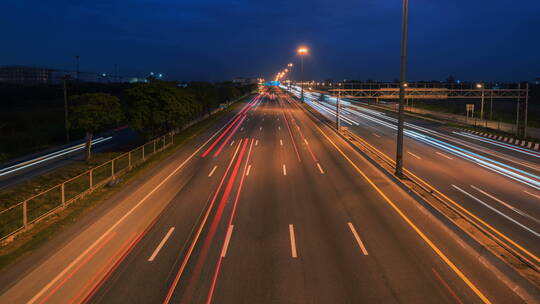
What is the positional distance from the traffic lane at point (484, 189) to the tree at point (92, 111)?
21618 millimetres

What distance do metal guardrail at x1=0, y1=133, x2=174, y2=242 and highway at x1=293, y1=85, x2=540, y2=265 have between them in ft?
54.0

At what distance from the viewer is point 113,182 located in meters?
19.1

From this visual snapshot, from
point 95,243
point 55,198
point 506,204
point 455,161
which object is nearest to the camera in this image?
point 95,243

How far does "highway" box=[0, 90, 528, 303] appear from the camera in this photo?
8812 mm

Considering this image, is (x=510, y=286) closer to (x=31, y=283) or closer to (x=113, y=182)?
(x=31, y=283)

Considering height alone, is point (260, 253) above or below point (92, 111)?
below

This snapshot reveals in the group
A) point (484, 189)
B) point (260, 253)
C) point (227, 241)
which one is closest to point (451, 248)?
point (260, 253)

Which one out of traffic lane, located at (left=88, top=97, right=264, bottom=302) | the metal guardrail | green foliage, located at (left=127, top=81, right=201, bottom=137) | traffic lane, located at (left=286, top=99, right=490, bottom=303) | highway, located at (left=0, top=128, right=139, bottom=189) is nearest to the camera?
traffic lane, located at (left=286, top=99, right=490, bottom=303)

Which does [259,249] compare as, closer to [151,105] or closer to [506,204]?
[506,204]

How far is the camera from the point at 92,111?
84.7 ft

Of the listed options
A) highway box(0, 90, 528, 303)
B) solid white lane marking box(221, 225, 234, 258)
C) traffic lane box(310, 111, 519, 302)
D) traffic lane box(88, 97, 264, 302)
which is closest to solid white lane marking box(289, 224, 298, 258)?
highway box(0, 90, 528, 303)

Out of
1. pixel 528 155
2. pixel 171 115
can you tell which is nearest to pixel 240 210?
pixel 171 115

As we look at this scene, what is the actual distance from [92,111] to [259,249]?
19958 millimetres

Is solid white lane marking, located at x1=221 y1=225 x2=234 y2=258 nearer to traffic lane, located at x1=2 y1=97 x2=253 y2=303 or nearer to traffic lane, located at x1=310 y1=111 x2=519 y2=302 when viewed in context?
traffic lane, located at x1=2 y1=97 x2=253 y2=303
